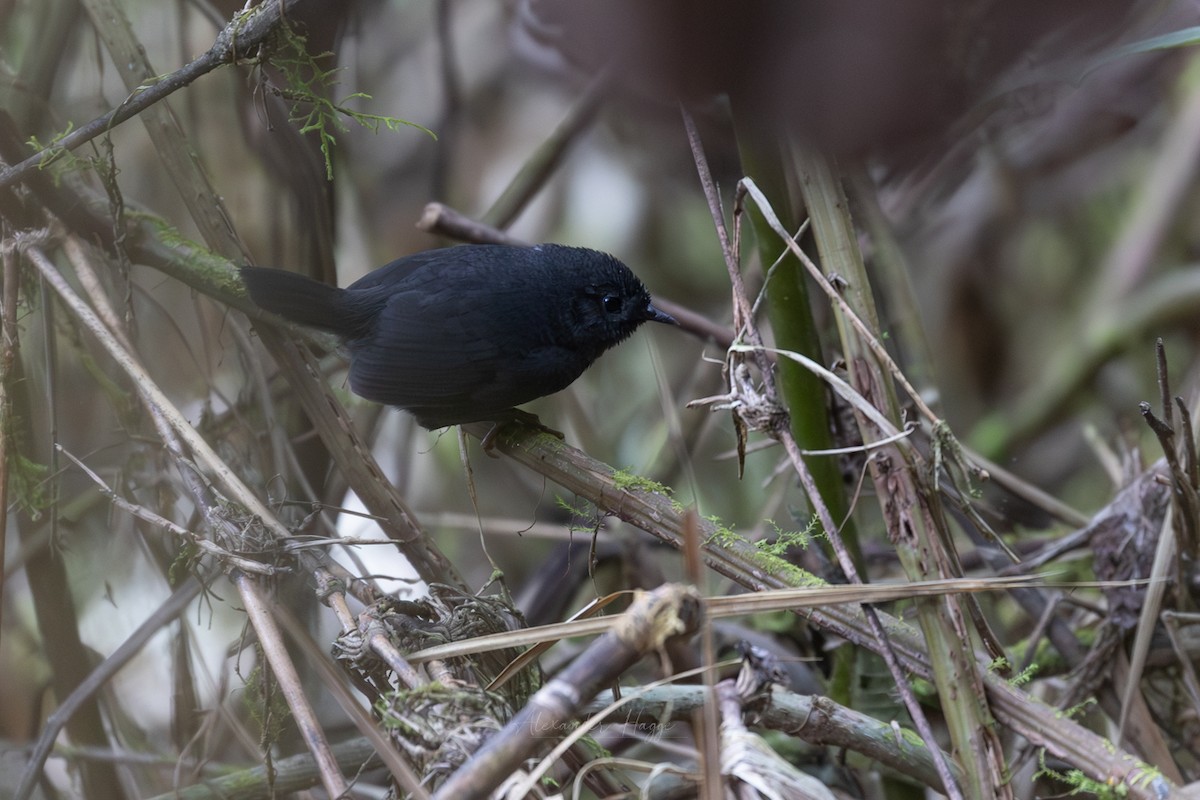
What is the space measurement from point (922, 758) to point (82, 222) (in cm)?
225

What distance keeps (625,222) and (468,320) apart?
8.51 ft

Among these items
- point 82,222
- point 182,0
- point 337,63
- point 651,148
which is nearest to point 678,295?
point 651,148

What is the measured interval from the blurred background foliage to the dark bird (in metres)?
0.29

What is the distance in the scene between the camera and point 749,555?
5.93 ft

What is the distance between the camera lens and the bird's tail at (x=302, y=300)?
227 centimetres

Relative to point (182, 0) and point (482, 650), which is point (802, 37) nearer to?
point (482, 650)

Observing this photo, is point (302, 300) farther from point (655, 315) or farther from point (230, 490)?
point (655, 315)

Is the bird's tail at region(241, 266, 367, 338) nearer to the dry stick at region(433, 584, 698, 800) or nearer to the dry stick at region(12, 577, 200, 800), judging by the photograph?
the dry stick at region(12, 577, 200, 800)

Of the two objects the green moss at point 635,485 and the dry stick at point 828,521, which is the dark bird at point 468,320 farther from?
the dry stick at point 828,521

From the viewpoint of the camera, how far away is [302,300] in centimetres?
234

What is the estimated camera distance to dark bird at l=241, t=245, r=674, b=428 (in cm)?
242

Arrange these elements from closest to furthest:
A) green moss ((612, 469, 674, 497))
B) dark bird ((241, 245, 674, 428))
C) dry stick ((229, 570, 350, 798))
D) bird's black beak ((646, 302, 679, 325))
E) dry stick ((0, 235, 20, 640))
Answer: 1. dry stick ((229, 570, 350, 798))
2. green moss ((612, 469, 674, 497))
3. dry stick ((0, 235, 20, 640))
4. dark bird ((241, 245, 674, 428))
5. bird's black beak ((646, 302, 679, 325))

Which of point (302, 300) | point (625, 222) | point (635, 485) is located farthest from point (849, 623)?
point (625, 222)

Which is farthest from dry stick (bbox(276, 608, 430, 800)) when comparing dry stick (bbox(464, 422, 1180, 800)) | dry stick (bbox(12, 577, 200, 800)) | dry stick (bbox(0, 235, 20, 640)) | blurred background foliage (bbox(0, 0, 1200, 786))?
dry stick (bbox(0, 235, 20, 640))
